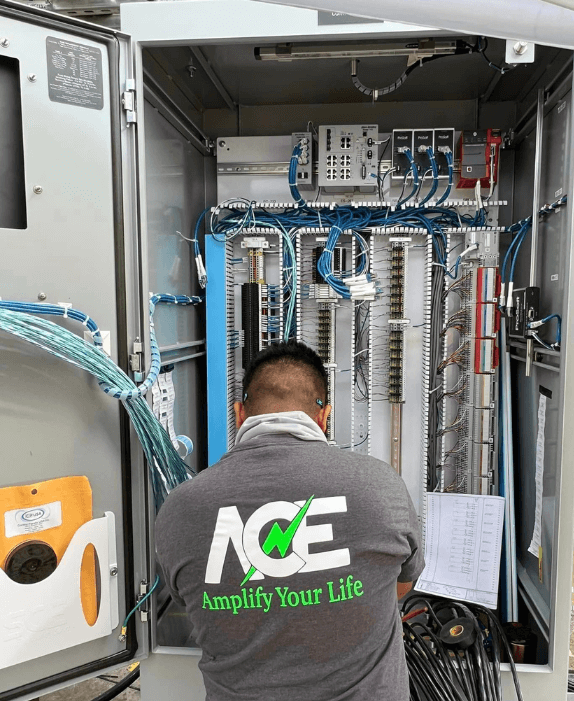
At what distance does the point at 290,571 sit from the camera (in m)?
0.97

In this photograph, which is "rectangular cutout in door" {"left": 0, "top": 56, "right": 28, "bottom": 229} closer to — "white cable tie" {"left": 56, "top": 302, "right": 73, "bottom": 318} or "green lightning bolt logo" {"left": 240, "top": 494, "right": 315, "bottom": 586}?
"white cable tie" {"left": 56, "top": 302, "right": 73, "bottom": 318}

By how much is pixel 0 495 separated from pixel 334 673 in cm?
88

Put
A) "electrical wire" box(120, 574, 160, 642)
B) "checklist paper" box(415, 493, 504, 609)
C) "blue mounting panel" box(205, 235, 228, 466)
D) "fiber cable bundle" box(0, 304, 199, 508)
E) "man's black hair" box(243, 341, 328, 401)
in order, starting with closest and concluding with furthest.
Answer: "fiber cable bundle" box(0, 304, 199, 508) → "man's black hair" box(243, 341, 328, 401) → "electrical wire" box(120, 574, 160, 642) → "checklist paper" box(415, 493, 504, 609) → "blue mounting panel" box(205, 235, 228, 466)

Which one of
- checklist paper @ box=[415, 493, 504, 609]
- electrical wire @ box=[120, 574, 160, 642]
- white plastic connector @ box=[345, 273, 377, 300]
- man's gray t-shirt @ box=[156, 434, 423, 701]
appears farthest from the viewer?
white plastic connector @ box=[345, 273, 377, 300]

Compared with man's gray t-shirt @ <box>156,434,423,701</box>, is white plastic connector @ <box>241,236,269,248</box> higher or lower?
higher

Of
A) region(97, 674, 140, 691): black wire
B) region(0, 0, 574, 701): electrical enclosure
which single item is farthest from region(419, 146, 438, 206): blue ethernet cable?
region(97, 674, 140, 691): black wire

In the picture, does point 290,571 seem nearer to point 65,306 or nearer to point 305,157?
point 65,306

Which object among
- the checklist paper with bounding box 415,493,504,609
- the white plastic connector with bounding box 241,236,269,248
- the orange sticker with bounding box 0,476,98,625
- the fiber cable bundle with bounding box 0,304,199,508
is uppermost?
the white plastic connector with bounding box 241,236,269,248

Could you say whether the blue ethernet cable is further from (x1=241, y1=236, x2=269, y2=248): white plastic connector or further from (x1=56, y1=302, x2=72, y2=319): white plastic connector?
(x1=56, y1=302, x2=72, y2=319): white plastic connector

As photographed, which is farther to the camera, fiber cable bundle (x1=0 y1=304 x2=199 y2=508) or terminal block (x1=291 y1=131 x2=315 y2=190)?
terminal block (x1=291 y1=131 x2=315 y2=190)

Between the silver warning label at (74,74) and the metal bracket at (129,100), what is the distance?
0.06m

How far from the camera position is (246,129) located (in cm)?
241

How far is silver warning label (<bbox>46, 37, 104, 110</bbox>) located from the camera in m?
1.24

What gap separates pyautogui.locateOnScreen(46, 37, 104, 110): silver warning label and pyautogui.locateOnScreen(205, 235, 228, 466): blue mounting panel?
86 cm
